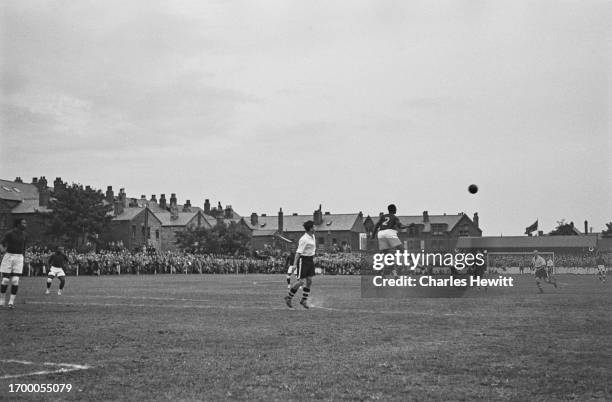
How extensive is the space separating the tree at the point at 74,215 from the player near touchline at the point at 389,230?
267 ft

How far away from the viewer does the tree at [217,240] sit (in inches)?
4269

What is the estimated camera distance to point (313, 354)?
9.38m

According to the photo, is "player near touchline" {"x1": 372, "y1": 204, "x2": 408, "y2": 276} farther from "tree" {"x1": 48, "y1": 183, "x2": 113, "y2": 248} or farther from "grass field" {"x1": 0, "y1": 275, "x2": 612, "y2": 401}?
"tree" {"x1": 48, "y1": 183, "x2": 113, "y2": 248}

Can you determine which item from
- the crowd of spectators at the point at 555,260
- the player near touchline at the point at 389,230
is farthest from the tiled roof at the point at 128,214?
the player near touchline at the point at 389,230

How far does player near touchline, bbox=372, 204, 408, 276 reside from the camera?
2015 cm

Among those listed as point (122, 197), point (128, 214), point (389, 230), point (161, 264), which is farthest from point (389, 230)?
point (122, 197)

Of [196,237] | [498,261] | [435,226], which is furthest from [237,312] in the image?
[435,226]

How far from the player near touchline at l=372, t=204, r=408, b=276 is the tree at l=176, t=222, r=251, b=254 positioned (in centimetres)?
8767

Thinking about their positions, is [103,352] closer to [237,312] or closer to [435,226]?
[237,312]

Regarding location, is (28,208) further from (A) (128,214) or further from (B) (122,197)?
(B) (122,197)

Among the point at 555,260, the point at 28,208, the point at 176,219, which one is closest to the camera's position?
the point at 555,260

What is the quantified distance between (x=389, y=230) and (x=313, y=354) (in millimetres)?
11328

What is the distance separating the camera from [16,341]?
1061 centimetres

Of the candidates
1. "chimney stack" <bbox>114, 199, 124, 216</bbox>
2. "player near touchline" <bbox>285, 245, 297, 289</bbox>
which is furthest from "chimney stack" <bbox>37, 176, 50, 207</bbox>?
"player near touchline" <bbox>285, 245, 297, 289</bbox>
